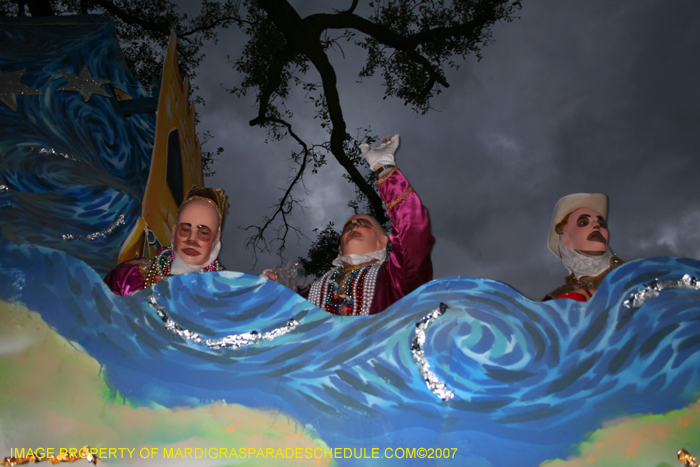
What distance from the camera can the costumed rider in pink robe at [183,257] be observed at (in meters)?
2.85

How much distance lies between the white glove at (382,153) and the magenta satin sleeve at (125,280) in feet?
5.19

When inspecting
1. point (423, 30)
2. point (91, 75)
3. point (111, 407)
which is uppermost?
point (423, 30)

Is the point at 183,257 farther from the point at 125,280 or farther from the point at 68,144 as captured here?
the point at 68,144

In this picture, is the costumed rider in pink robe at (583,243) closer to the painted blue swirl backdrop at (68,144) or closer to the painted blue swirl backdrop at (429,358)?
the painted blue swirl backdrop at (429,358)

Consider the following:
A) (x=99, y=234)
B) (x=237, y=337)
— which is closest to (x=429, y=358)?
(x=237, y=337)

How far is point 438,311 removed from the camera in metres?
1.88

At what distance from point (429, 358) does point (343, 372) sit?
0.35 metres

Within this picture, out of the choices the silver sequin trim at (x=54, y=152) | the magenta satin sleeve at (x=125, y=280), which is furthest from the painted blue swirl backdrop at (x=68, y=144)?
the magenta satin sleeve at (x=125, y=280)

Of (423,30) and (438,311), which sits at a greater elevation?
(423,30)

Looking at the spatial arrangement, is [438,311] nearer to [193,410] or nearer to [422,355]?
[422,355]

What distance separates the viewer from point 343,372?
186cm

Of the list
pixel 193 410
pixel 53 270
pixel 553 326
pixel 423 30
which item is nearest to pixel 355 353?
pixel 193 410

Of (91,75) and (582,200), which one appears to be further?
(91,75)

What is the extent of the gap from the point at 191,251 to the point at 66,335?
1025 millimetres
